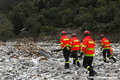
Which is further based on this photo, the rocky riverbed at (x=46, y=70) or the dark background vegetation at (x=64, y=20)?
the dark background vegetation at (x=64, y=20)

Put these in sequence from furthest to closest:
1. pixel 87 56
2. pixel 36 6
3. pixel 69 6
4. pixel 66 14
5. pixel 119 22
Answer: pixel 36 6, pixel 69 6, pixel 66 14, pixel 119 22, pixel 87 56

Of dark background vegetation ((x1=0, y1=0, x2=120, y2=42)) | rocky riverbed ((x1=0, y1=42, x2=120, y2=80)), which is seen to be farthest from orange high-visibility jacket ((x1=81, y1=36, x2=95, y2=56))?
dark background vegetation ((x1=0, y1=0, x2=120, y2=42))

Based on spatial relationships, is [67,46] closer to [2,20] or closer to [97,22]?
[97,22]

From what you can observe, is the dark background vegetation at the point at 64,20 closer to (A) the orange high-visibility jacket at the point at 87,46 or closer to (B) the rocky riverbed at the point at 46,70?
(B) the rocky riverbed at the point at 46,70

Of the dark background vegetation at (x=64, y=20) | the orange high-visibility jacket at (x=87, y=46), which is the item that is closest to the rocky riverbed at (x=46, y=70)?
the orange high-visibility jacket at (x=87, y=46)

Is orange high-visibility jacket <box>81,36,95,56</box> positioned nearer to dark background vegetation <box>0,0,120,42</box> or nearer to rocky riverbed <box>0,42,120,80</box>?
rocky riverbed <box>0,42,120,80</box>

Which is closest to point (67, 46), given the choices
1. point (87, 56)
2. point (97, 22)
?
point (87, 56)

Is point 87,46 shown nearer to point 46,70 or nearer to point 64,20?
point 46,70

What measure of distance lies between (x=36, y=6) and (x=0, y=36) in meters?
44.9

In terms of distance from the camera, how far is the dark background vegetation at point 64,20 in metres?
49.6

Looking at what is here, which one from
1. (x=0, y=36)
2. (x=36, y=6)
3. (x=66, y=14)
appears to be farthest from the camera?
(x=36, y=6)

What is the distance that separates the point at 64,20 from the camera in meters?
68.6

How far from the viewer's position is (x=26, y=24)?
75000 millimetres

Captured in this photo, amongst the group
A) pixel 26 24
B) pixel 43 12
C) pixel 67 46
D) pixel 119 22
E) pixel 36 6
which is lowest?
pixel 67 46
